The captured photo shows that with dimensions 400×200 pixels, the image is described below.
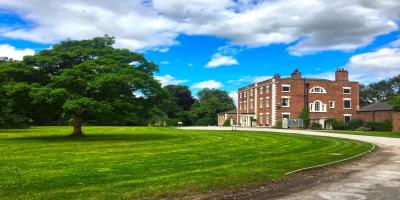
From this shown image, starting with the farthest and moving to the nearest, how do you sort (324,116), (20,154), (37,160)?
(324,116)
(20,154)
(37,160)

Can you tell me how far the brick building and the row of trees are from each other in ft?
142

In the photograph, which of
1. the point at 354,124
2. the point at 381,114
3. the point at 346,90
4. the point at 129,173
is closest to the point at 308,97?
the point at 346,90

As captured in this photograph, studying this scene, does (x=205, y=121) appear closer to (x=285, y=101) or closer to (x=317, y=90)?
(x=285, y=101)

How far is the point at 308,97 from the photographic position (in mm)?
75500


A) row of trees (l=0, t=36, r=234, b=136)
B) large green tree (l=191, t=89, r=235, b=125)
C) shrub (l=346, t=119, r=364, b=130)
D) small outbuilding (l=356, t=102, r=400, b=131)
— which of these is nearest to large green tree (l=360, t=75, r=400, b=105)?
large green tree (l=191, t=89, r=235, b=125)

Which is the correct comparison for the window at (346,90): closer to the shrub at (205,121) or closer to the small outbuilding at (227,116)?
the small outbuilding at (227,116)

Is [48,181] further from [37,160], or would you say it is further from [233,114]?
[233,114]

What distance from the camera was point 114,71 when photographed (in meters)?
31.2

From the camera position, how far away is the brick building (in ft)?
245

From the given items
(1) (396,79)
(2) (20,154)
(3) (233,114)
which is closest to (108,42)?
(2) (20,154)

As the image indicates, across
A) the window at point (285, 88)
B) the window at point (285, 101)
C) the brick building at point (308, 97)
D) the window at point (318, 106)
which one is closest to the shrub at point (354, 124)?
the brick building at point (308, 97)

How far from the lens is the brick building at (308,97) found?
74.8 m

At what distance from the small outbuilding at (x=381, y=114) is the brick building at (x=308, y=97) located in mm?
3489

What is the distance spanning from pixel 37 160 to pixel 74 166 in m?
2.86
